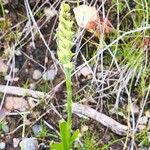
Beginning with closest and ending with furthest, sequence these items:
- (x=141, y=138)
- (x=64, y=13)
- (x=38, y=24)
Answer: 1. (x=64, y=13)
2. (x=141, y=138)
3. (x=38, y=24)

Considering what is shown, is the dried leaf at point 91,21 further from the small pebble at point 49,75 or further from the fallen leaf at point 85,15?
the small pebble at point 49,75

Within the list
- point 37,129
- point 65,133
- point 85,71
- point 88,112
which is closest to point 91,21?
point 85,71

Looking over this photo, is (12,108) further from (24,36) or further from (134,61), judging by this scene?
(134,61)

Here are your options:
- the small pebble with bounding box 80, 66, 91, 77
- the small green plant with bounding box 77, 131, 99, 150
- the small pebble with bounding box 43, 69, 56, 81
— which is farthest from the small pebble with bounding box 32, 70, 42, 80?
the small green plant with bounding box 77, 131, 99, 150

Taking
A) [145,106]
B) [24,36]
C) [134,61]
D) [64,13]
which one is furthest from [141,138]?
[64,13]

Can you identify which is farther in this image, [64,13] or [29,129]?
[29,129]

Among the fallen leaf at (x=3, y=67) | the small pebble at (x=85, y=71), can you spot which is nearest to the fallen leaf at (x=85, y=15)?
the small pebble at (x=85, y=71)
